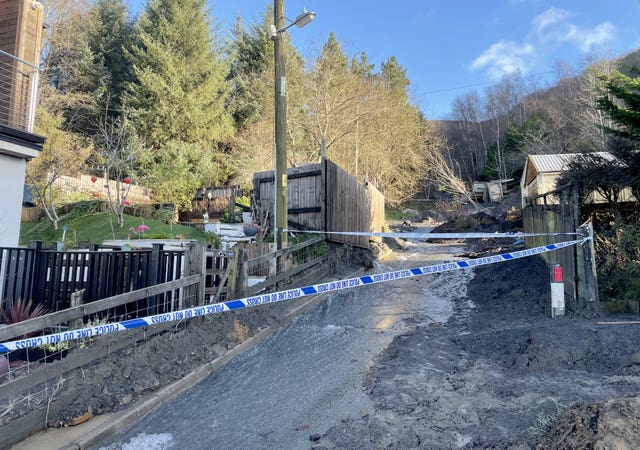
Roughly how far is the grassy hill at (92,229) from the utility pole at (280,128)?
7.04 meters

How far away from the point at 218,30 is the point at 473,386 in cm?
3553

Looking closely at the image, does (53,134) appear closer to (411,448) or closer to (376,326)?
(376,326)

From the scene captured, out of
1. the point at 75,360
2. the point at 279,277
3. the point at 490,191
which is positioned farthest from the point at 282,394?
the point at 490,191

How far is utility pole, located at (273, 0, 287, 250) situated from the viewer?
9.34 metres

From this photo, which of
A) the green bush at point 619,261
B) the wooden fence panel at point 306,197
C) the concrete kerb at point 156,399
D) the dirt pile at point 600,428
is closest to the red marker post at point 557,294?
the green bush at point 619,261

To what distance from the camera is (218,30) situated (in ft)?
110

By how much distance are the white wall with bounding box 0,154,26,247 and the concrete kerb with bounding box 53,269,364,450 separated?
5.97 m

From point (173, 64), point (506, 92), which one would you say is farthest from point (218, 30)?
point (506, 92)

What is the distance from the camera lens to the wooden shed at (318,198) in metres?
12.3

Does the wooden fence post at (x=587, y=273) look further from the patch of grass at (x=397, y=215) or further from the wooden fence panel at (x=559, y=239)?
the patch of grass at (x=397, y=215)

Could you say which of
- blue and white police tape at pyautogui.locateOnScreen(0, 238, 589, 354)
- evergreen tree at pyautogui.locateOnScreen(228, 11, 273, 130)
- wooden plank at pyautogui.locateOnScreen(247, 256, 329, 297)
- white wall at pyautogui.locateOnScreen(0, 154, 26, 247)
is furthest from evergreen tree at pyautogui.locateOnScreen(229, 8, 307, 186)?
blue and white police tape at pyautogui.locateOnScreen(0, 238, 589, 354)

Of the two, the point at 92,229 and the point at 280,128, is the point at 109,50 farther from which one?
the point at 280,128

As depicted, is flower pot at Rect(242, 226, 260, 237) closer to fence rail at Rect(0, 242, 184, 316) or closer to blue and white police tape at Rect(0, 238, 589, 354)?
fence rail at Rect(0, 242, 184, 316)

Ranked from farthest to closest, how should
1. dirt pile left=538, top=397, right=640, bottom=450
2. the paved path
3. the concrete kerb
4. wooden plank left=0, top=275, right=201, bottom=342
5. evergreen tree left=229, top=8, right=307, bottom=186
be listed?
evergreen tree left=229, top=8, right=307, bottom=186 → the paved path → the concrete kerb → wooden plank left=0, top=275, right=201, bottom=342 → dirt pile left=538, top=397, right=640, bottom=450
